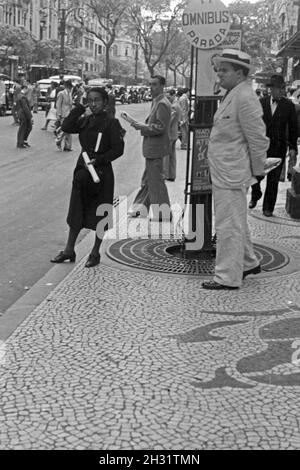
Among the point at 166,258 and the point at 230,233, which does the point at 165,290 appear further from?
the point at 166,258

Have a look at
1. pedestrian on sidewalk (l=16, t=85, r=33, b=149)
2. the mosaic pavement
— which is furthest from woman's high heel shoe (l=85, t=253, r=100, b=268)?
pedestrian on sidewalk (l=16, t=85, r=33, b=149)

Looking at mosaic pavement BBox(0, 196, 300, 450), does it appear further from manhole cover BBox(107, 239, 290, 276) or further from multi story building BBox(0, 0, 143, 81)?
multi story building BBox(0, 0, 143, 81)

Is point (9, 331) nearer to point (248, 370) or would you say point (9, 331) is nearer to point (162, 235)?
point (248, 370)

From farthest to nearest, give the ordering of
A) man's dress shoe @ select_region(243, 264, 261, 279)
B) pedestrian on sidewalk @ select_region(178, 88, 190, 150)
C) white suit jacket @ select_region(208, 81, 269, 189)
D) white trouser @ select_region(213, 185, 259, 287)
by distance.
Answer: pedestrian on sidewalk @ select_region(178, 88, 190, 150)
man's dress shoe @ select_region(243, 264, 261, 279)
white trouser @ select_region(213, 185, 259, 287)
white suit jacket @ select_region(208, 81, 269, 189)

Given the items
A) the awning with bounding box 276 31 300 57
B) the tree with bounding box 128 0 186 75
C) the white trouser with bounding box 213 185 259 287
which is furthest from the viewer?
the tree with bounding box 128 0 186 75

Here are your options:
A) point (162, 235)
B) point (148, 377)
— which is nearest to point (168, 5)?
point (162, 235)

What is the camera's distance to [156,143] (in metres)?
8.45

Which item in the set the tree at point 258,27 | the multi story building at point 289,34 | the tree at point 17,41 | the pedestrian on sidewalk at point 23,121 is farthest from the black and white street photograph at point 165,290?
the tree at point 258,27

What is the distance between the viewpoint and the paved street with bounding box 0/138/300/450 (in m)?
3.33

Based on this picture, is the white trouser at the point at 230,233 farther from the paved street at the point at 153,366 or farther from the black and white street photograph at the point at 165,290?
the paved street at the point at 153,366

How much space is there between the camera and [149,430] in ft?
11.0

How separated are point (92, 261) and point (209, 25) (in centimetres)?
250

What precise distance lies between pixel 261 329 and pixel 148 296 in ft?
3.63

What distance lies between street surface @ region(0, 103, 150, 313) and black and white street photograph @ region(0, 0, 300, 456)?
0.14 ft
